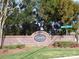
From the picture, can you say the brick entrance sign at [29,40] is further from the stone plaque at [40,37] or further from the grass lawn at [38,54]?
the grass lawn at [38,54]

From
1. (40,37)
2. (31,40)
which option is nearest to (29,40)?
(31,40)

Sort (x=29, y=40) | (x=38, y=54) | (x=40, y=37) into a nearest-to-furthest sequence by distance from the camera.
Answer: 1. (x=38, y=54)
2. (x=29, y=40)
3. (x=40, y=37)

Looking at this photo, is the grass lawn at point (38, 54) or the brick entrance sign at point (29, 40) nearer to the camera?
the grass lawn at point (38, 54)

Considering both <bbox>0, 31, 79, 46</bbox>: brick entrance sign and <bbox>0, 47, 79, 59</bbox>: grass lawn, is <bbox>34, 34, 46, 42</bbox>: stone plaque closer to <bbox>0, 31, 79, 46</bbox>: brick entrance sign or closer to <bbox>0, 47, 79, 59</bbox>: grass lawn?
<bbox>0, 31, 79, 46</bbox>: brick entrance sign

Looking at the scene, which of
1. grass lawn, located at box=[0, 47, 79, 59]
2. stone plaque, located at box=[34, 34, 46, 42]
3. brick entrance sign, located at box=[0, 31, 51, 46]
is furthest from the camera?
stone plaque, located at box=[34, 34, 46, 42]

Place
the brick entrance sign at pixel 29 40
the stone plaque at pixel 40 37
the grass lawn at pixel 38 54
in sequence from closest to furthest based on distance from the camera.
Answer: the grass lawn at pixel 38 54
the brick entrance sign at pixel 29 40
the stone plaque at pixel 40 37

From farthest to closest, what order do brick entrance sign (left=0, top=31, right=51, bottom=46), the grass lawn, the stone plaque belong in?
the stone plaque, brick entrance sign (left=0, top=31, right=51, bottom=46), the grass lawn

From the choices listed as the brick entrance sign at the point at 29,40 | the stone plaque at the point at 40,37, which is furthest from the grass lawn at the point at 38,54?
the stone plaque at the point at 40,37

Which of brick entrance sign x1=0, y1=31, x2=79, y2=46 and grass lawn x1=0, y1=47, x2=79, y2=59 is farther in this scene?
brick entrance sign x1=0, y1=31, x2=79, y2=46

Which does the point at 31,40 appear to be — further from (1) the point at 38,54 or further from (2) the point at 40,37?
(1) the point at 38,54

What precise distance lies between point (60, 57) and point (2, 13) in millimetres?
15227

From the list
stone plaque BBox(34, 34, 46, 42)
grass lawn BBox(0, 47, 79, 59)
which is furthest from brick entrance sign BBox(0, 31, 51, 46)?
grass lawn BBox(0, 47, 79, 59)

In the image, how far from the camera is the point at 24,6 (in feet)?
154

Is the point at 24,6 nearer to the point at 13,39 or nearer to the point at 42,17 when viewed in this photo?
the point at 42,17
